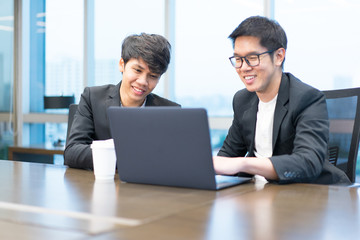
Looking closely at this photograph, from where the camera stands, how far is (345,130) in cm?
206

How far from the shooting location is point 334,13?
4098 mm

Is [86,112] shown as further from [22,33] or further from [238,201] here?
[22,33]

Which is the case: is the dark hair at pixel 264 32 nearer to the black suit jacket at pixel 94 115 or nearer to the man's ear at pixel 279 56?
the man's ear at pixel 279 56

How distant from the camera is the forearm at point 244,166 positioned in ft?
4.89

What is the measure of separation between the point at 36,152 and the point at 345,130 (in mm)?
3567

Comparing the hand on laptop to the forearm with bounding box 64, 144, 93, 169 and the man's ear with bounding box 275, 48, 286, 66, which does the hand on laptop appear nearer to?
the forearm with bounding box 64, 144, 93, 169

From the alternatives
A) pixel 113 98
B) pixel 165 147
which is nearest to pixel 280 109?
pixel 165 147

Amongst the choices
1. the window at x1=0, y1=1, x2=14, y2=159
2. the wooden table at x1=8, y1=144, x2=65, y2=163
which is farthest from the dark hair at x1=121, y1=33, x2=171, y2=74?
the window at x1=0, y1=1, x2=14, y2=159

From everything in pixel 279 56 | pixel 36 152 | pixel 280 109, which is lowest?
pixel 36 152

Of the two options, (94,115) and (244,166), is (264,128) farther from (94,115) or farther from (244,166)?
(94,115)

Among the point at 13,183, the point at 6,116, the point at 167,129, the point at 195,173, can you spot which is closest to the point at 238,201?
the point at 195,173

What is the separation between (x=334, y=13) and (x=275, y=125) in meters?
2.65

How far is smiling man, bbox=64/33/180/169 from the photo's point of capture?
7.08 ft

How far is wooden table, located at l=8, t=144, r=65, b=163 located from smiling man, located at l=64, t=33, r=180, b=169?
99.0 inches
